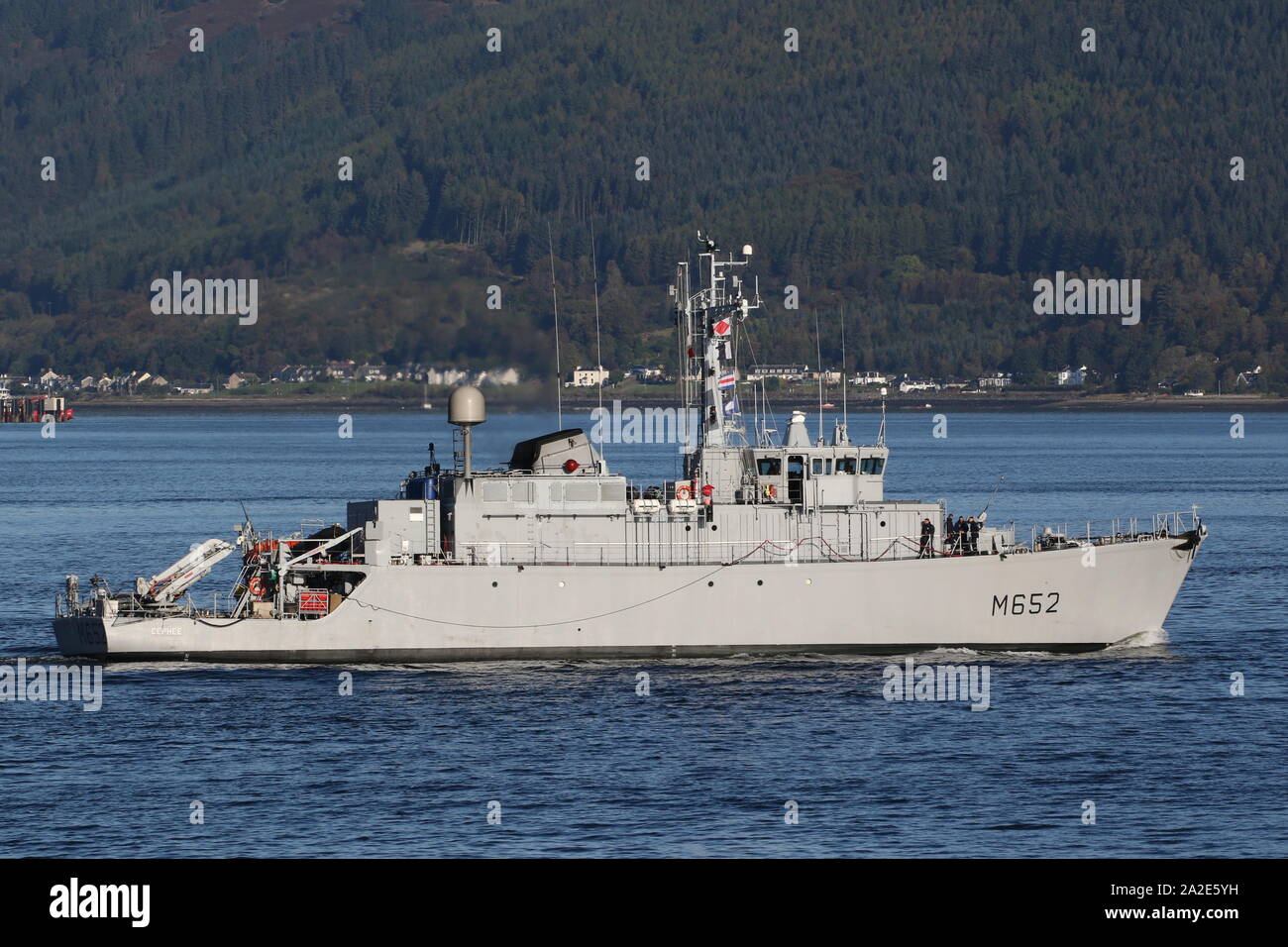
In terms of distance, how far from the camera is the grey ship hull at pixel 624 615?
1554 inches

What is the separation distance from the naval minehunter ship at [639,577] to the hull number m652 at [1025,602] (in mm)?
57

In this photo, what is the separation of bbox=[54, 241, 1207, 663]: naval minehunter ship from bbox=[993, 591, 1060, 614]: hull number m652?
0.19 feet

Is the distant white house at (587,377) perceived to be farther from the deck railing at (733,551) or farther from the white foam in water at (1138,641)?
the white foam in water at (1138,641)

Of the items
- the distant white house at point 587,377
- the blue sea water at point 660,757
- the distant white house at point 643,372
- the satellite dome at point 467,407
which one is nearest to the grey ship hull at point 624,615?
the blue sea water at point 660,757

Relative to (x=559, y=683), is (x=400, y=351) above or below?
above

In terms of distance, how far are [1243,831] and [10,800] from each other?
1926 cm

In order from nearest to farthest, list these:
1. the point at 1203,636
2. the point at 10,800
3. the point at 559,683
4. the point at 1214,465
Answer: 1. the point at 10,800
2. the point at 559,683
3. the point at 1203,636
4. the point at 1214,465

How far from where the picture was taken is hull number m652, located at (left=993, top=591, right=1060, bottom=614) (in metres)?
40.3

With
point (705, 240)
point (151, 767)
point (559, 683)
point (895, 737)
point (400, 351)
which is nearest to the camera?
point (151, 767)

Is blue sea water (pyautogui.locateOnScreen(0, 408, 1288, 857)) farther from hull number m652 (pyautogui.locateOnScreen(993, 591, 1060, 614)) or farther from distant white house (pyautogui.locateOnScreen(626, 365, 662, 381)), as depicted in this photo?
distant white house (pyautogui.locateOnScreen(626, 365, 662, 381))

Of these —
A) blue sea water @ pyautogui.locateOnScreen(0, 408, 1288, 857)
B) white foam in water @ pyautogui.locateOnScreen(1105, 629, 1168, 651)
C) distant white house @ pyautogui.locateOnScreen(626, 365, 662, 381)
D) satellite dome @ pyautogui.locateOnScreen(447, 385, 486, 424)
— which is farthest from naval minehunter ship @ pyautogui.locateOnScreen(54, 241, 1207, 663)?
distant white house @ pyautogui.locateOnScreen(626, 365, 662, 381)

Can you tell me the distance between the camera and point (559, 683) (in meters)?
37.8
